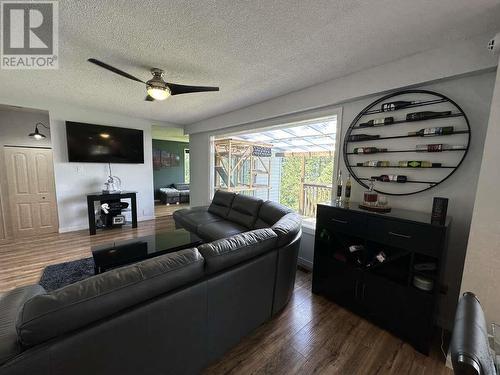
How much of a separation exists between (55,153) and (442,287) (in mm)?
6036

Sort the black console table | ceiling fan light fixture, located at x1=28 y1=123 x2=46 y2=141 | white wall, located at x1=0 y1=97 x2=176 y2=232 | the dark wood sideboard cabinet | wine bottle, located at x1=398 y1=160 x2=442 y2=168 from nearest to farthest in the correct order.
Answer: the dark wood sideboard cabinet, wine bottle, located at x1=398 y1=160 x2=442 y2=168, ceiling fan light fixture, located at x1=28 y1=123 x2=46 y2=141, white wall, located at x1=0 y1=97 x2=176 y2=232, the black console table

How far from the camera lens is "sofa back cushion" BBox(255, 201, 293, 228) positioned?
271cm

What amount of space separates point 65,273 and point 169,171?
5.65 metres

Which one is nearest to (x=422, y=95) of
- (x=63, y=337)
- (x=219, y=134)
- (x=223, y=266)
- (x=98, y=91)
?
(x=223, y=266)

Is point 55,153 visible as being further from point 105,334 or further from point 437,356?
point 437,356

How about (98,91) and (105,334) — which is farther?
(98,91)

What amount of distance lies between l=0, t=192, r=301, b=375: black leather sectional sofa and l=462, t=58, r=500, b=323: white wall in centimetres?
128

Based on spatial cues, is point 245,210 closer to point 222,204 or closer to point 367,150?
point 222,204

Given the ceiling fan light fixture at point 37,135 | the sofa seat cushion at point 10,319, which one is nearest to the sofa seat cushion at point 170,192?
the ceiling fan light fixture at point 37,135

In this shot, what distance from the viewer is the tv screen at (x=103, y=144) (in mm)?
4016

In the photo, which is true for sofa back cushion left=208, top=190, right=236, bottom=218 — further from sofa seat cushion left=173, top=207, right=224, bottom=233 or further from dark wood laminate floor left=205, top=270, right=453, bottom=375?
dark wood laminate floor left=205, top=270, right=453, bottom=375

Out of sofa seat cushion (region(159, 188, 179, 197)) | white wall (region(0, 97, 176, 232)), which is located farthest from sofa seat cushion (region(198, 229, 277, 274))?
sofa seat cushion (region(159, 188, 179, 197))

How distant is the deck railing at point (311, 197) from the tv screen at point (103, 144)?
3895 mm

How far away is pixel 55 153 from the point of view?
3.92 meters
